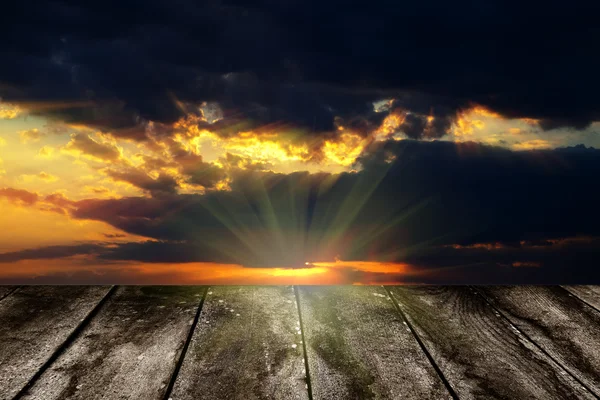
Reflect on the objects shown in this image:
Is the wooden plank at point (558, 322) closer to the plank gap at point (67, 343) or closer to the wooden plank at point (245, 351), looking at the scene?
the wooden plank at point (245, 351)

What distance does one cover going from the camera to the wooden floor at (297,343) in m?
2.49

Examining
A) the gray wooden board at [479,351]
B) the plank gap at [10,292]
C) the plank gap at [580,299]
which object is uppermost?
the plank gap at [10,292]

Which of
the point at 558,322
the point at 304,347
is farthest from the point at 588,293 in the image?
the point at 304,347

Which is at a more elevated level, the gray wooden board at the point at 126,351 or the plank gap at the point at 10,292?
the plank gap at the point at 10,292

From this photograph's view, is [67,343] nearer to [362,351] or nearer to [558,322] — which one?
[362,351]

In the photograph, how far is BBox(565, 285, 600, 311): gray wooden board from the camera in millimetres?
3831

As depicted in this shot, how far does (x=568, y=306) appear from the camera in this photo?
3.73 meters

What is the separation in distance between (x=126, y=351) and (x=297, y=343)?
965mm

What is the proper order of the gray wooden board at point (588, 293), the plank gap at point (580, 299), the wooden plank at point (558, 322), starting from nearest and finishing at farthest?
the wooden plank at point (558, 322), the plank gap at point (580, 299), the gray wooden board at point (588, 293)

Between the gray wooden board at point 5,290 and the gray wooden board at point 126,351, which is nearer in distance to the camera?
the gray wooden board at point 126,351

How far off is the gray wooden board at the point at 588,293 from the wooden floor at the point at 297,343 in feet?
0.07

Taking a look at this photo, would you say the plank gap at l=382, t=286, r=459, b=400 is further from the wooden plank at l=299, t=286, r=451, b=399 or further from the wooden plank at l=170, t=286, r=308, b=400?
the wooden plank at l=170, t=286, r=308, b=400

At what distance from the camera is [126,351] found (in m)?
2.79

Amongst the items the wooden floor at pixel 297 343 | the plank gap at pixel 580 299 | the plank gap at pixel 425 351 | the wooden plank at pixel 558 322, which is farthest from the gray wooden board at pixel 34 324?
the plank gap at pixel 580 299
